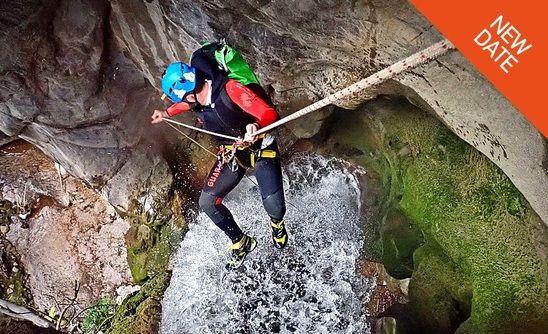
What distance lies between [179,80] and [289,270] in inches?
154

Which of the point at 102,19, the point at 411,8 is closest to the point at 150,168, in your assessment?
the point at 102,19

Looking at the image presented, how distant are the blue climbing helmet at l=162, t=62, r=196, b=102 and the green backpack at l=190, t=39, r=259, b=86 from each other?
259 millimetres

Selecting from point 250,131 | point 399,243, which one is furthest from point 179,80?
point 399,243

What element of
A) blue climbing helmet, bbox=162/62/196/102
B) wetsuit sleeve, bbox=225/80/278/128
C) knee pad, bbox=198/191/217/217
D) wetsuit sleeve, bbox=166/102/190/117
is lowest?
knee pad, bbox=198/191/217/217

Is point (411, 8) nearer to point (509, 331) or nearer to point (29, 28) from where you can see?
point (509, 331)

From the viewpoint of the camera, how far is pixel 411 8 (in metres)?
4.09

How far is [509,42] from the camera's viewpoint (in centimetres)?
207

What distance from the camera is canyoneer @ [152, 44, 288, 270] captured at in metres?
4.62

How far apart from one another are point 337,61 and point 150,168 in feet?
12.7

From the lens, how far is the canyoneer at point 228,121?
462 centimetres

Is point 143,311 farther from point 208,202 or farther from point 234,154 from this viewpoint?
point 234,154

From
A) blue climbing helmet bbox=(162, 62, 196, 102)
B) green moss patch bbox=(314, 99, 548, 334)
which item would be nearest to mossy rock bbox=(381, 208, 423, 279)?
green moss patch bbox=(314, 99, 548, 334)

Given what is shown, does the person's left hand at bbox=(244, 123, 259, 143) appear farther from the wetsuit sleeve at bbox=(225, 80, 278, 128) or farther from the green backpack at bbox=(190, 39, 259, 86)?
the green backpack at bbox=(190, 39, 259, 86)

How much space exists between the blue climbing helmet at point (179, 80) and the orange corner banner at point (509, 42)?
2761 millimetres
